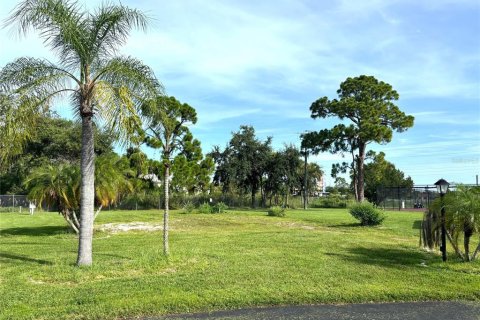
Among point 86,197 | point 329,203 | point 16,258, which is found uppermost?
point 86,197

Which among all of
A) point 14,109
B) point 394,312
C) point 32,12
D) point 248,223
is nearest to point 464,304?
point 394,312

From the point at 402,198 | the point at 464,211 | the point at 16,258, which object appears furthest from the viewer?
the point at 402,198

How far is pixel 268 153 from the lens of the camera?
4241 cm

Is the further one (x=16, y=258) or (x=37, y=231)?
(x=37, y=231)

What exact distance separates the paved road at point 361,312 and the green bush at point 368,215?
12352 millimetres

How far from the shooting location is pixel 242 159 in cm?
4109

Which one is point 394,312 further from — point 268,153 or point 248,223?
point 268,153

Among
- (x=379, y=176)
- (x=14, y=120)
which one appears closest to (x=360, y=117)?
(x=379, y=176)

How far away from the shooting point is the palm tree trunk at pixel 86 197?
8.70m

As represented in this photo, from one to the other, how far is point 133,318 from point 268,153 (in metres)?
37.1

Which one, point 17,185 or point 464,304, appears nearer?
point 464,304

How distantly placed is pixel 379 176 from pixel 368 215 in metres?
36.3

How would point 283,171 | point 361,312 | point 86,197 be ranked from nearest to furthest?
point 361,312
point 86,197
point 283,171

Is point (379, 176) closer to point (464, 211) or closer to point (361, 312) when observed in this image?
point (464, 211)
